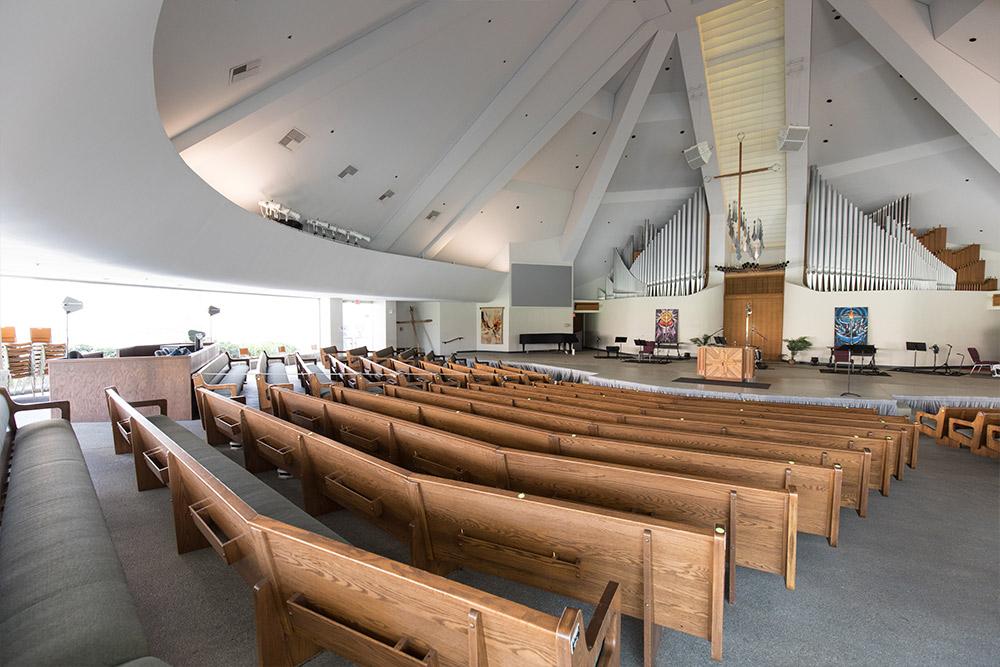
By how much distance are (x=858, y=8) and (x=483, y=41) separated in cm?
634

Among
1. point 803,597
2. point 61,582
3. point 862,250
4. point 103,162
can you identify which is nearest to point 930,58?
point 862,250

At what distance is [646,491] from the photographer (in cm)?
155

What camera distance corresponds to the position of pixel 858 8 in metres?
7.07

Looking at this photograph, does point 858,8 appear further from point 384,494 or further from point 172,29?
point 384,494

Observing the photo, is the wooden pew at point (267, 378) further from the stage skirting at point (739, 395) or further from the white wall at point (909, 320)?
the white wall at point (909, 320)

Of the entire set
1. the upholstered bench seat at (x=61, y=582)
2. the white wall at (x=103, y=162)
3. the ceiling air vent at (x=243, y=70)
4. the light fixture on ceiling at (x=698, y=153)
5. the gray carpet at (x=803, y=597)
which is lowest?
the gray carpet at (x=803, y=597)

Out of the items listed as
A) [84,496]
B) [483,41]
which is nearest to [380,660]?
[84,496]

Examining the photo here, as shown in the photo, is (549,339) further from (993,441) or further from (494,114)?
(993,441)

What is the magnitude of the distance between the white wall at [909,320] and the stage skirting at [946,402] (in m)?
4.79

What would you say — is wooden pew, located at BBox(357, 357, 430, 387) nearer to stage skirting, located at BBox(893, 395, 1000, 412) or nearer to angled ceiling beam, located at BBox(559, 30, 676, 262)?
stage skirting, located at BBox(893, 395, 1000, 412)

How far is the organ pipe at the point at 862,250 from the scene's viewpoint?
10180 millimetres

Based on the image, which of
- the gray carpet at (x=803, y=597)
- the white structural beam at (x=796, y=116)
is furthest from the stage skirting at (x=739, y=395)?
the white structural beam at (x=796, y=116)

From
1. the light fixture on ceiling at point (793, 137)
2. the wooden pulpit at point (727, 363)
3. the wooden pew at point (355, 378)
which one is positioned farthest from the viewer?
the light fixture on ceiling at point (793, 137)

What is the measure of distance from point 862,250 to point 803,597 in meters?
12.4
